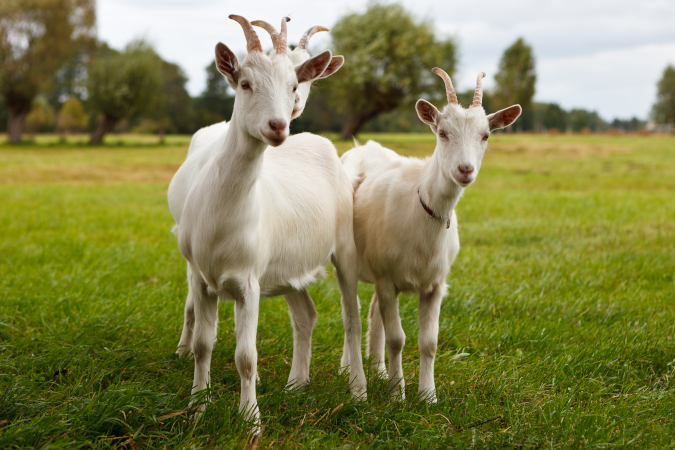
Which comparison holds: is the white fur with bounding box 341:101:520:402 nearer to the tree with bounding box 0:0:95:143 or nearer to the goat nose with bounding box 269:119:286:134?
the goat nose with bounding box 269:119:286:134

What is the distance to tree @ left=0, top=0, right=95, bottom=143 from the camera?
31.4 m

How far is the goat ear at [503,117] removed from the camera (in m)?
3.43

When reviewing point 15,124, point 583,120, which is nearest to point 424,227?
point 15,124

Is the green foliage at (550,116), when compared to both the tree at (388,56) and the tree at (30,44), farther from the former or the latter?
the tree at (30,44)

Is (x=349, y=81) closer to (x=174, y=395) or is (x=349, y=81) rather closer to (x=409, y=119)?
(x=174, y=395)

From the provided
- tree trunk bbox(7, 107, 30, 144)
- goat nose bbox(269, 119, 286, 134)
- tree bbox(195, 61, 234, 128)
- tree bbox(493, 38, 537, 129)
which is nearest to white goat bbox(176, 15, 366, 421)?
goat nose bbox(269, 119, 286, 134)

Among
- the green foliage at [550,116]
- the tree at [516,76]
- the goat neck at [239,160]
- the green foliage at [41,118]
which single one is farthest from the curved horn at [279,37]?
the green foliage at [550,116]

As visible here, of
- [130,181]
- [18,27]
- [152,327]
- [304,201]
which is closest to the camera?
[304,201]

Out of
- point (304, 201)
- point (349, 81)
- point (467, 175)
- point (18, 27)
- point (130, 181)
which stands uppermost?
point (18, 27)

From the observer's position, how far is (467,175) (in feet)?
10.0

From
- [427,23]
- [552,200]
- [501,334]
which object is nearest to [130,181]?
[552,200]

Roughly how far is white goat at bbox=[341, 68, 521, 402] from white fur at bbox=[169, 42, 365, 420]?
0.21m

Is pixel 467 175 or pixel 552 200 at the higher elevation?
pixel 467 175

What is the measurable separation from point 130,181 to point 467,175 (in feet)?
57.0
